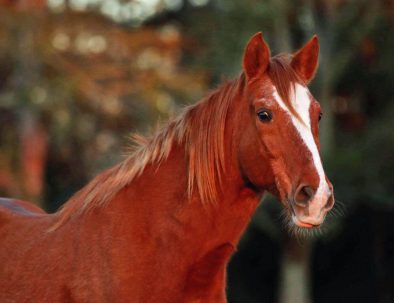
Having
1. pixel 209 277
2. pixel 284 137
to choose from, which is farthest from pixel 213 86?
pixel 284 137

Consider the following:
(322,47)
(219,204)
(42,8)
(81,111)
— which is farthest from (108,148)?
(219,204)

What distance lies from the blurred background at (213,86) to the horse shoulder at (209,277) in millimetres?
13339

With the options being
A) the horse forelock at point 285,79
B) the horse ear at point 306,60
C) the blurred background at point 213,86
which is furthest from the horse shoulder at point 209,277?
the blurred background at point 213,86

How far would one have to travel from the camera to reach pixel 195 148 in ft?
17.5

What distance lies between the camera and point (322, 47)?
69.9 feet

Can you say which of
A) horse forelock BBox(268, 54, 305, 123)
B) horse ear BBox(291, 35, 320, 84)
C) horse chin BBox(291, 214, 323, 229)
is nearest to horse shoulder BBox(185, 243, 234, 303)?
horse chin BBox(291, 214, 323, 229)

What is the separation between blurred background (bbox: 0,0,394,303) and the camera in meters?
19.7

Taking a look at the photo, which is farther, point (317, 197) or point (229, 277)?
point (229, 277)

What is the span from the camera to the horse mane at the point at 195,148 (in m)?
5.26

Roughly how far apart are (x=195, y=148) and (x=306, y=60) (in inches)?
31.1

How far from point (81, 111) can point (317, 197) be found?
16104 mm

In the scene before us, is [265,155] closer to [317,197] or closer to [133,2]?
[317,197]

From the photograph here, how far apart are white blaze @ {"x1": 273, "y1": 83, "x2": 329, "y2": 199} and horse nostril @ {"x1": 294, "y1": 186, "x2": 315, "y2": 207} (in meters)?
0.04

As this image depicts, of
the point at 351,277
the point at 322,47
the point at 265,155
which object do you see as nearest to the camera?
the point at 265,155
